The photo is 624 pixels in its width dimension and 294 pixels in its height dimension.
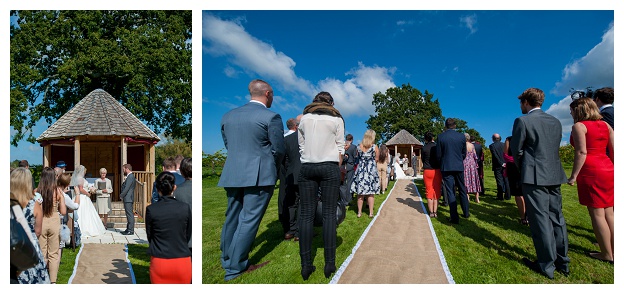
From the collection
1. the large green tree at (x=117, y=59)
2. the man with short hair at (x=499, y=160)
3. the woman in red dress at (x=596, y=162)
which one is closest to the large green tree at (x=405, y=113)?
the large green tree at (x=117, y=59)

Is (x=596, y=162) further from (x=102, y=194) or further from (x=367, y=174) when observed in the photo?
(x=102, y=194)

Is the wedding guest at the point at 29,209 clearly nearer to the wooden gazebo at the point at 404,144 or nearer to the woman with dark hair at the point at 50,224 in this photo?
the woman with dark hair at the point at 50,224

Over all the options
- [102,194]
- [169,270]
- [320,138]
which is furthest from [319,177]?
[102,194]

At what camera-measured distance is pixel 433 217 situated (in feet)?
18.8

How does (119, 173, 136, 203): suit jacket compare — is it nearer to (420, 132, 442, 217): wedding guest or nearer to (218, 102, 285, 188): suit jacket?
(218, 102, 285, 188): suit jacket

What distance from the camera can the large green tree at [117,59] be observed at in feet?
35.2

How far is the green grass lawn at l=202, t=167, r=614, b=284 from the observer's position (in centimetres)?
328

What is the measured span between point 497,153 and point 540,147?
13.9 feet

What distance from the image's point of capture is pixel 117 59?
463 inches

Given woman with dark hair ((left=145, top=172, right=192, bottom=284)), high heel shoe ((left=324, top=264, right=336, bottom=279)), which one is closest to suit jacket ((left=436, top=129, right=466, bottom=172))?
high heel shoe ((left=324, top=264, right=336, bottom=279))

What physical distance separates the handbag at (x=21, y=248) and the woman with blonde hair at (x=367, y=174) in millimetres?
4328

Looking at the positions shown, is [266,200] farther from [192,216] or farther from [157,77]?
[157,77]
